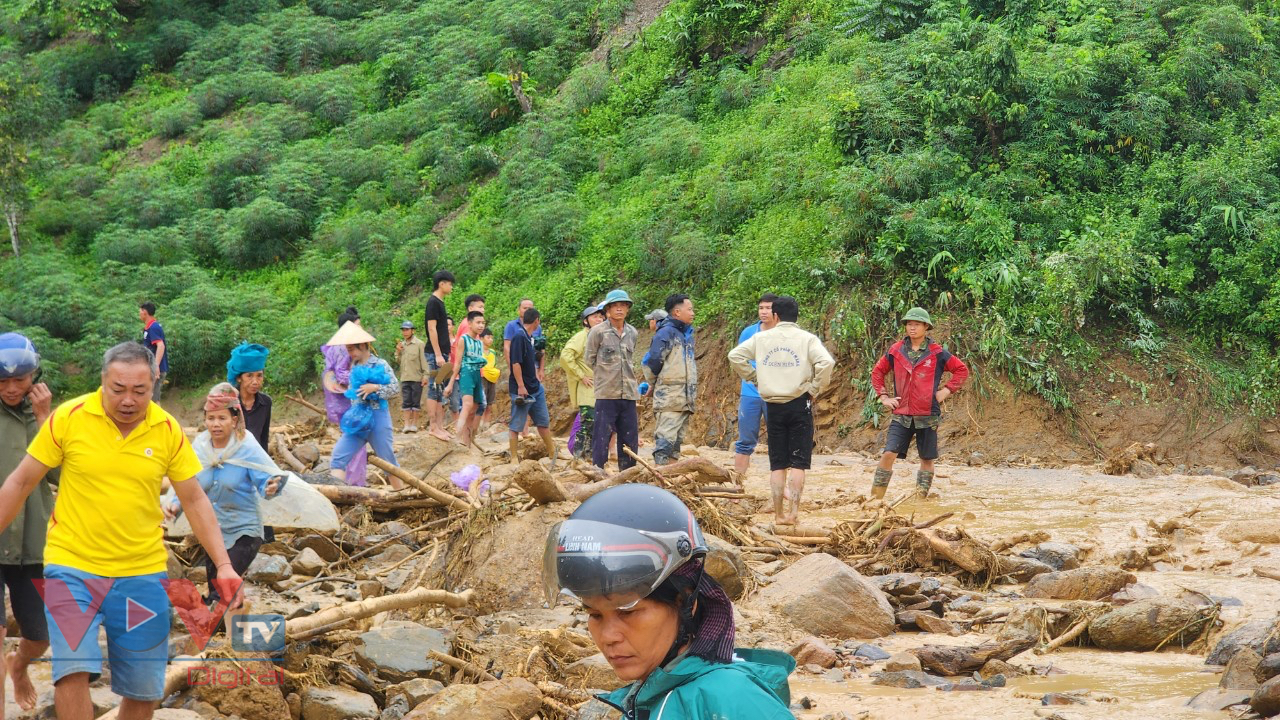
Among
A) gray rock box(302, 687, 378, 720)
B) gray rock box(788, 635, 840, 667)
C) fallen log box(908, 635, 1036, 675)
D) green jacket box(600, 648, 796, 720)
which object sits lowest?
gray rock box(788, 635, 840, 667)

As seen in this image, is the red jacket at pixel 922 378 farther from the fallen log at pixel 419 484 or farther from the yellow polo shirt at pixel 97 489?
the yellow polo shirt at pixel 97 489

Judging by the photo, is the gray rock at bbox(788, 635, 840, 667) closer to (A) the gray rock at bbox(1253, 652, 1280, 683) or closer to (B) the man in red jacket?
(A) the gray rock at bbox(1253, 652, 1280, 683)

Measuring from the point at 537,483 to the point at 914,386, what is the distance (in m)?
4.30

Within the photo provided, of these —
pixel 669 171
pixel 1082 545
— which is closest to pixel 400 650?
pixel 1082 545

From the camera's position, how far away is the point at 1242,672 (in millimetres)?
5070

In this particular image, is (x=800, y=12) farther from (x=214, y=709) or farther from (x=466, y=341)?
(x=214, y=709)

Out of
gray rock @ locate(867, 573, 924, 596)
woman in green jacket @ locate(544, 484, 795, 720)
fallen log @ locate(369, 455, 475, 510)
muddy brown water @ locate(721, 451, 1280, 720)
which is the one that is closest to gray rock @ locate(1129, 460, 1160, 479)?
muddy brown water @ locate(721, 451, 1280, 720)

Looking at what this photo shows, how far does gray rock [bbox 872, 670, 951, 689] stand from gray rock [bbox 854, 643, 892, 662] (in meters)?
0.42

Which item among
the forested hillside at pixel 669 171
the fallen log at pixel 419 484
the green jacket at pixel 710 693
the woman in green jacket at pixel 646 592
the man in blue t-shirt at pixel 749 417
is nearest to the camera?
the green jacket at pixel 710 693

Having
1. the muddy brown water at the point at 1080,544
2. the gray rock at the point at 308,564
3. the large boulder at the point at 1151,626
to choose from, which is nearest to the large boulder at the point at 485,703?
the muddy brown water at the point at 1080,544

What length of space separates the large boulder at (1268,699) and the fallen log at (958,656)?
143 centimetres

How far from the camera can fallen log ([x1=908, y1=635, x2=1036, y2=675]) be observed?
5.79m

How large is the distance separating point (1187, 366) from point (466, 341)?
9.78 m

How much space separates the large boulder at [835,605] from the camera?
6.70 metres
